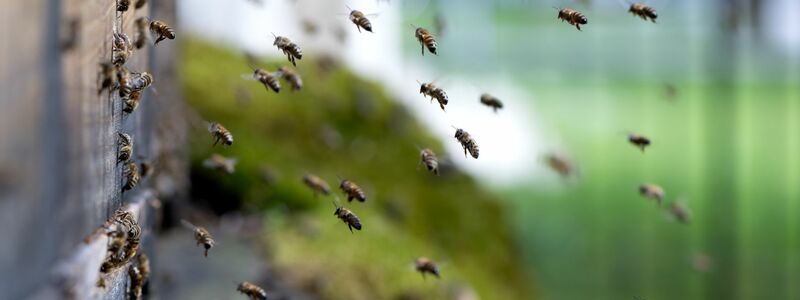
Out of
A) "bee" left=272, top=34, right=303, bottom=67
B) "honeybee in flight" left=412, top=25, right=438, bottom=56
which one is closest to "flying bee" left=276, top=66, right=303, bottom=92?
"bee" left=272, top=34, right=303, bottom=67

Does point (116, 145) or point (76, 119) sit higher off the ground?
point (116, 145)

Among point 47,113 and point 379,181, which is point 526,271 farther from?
point 47,113

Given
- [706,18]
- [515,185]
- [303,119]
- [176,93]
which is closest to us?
[176,93]

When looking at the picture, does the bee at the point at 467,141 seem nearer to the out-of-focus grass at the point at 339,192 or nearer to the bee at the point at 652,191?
the bee at the point at 652,191

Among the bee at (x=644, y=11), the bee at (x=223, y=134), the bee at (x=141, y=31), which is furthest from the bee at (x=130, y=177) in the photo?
the bee at (x=644, y=11)

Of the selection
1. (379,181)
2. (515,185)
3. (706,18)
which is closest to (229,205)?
(379,181)

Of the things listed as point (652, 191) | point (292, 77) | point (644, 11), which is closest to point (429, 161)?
point (292, 77)

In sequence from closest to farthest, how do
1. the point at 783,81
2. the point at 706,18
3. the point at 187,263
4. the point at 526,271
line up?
1. the point at 187,263
2. the point at 526,271
3. the point at 706,18
4. the point at 783,81
